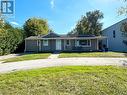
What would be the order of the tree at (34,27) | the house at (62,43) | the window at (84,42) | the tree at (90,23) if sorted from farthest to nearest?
the tree at (90,23) < the tree at (34,27) < the window at (84,42) < the house at (62,43)

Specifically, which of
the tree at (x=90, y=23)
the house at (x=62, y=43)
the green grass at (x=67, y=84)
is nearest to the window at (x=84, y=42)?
the house at (x=62, y=43)

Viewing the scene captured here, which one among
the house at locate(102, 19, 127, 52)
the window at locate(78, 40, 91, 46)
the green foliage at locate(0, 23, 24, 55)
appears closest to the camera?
the green foliage at locate(0, 23, 24, 55)

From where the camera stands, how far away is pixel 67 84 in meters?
11.0

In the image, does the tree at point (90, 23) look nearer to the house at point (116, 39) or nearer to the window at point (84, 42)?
the house at point (116, 39)

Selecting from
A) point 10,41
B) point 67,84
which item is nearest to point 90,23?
point 10,41

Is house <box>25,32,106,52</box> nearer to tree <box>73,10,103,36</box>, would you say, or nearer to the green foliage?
the green foliage

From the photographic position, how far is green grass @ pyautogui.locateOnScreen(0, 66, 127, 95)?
10.1 metres

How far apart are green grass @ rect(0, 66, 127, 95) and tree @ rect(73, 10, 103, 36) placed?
50591 millimetres

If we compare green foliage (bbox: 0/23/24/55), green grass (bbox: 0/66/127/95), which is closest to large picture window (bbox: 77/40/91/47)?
green foliage (bbox: 0/23/24/55)

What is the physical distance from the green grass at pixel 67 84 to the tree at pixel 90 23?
166 ft

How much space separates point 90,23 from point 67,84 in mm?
54361

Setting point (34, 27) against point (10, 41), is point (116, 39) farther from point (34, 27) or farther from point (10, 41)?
point (34, 27)

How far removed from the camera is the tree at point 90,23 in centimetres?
6316

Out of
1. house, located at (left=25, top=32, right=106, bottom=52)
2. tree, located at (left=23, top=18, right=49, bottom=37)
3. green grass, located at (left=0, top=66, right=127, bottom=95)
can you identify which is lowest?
green grass, located at (left=0, top=66, right=127, bottom=95)
